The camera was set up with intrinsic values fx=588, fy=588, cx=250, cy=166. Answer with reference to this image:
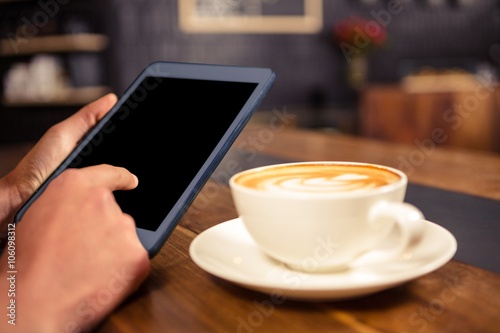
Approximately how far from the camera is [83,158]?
75 cm

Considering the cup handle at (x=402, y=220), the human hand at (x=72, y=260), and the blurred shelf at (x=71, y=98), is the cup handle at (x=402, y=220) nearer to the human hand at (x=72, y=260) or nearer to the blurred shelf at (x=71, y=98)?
the human hand at (x=72, y=260)

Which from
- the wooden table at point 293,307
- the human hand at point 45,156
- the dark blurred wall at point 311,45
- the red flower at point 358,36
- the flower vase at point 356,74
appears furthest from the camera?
the flower vase at point 356,74

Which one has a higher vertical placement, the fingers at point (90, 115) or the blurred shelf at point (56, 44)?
the fingers at point (90, 115)

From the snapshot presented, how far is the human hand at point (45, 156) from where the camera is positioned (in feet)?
2.81

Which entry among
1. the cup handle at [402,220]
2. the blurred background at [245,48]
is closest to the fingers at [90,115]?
the cup handle at [402,220]

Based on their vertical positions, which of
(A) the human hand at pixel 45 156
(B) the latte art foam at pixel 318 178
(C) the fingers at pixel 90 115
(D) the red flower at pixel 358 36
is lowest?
(D) the red flower at pixel 358 36

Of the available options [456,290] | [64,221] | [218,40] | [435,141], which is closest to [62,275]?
[64,221]

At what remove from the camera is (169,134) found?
27.2 inches

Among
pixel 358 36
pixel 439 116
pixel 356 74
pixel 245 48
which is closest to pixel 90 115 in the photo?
pixel 439 116

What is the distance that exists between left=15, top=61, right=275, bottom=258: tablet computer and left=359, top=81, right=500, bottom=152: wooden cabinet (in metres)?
1.29

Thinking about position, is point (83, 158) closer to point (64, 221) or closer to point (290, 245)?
point (64, 221)

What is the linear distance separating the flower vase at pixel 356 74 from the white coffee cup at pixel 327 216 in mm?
4280

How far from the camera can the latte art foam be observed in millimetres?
512

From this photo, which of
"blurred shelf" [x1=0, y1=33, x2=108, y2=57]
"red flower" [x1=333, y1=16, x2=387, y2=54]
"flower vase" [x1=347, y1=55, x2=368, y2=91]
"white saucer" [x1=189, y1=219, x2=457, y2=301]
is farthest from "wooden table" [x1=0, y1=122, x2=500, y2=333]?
"flower vase" [x1=347, y1=55, x2=368, y2=91]
